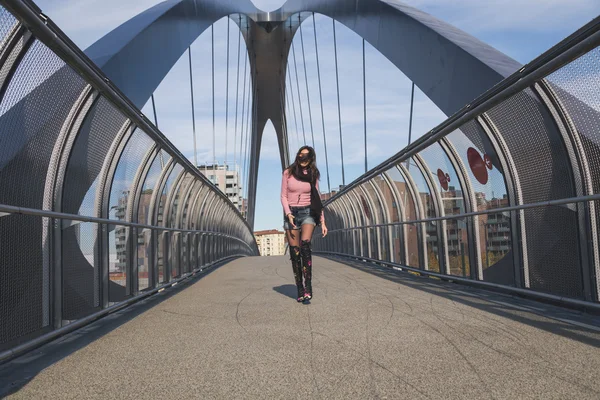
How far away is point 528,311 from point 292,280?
14.4ft

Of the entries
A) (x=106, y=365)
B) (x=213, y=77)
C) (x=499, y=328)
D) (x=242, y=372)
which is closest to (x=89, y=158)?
(x=106, y=365)

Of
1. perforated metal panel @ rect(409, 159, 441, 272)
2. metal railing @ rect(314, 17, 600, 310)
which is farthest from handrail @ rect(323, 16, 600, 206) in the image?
perforated metal panel @ rect(409, 159, 441, 272)

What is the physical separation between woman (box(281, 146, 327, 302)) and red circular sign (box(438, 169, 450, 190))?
69.1 inches

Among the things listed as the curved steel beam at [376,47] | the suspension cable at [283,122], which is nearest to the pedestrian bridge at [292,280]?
the curved steel beam at [376,47]

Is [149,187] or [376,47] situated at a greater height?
[376,47]

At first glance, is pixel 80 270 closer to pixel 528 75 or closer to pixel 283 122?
pixel 528 75

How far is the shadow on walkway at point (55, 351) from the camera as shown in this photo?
284 cm

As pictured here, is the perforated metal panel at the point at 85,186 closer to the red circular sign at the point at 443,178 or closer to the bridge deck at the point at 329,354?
the bridge deck at the point at 329,354

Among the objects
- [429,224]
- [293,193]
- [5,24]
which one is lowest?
[429,224]

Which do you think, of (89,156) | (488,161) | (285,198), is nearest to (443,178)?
(488,161)

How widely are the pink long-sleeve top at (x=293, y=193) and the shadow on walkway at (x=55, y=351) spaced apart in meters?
1.56

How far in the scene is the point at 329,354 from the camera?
3.25 metres

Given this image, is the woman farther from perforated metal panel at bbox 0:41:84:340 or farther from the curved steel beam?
the curved steel beam

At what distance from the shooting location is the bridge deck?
8.44 feet
